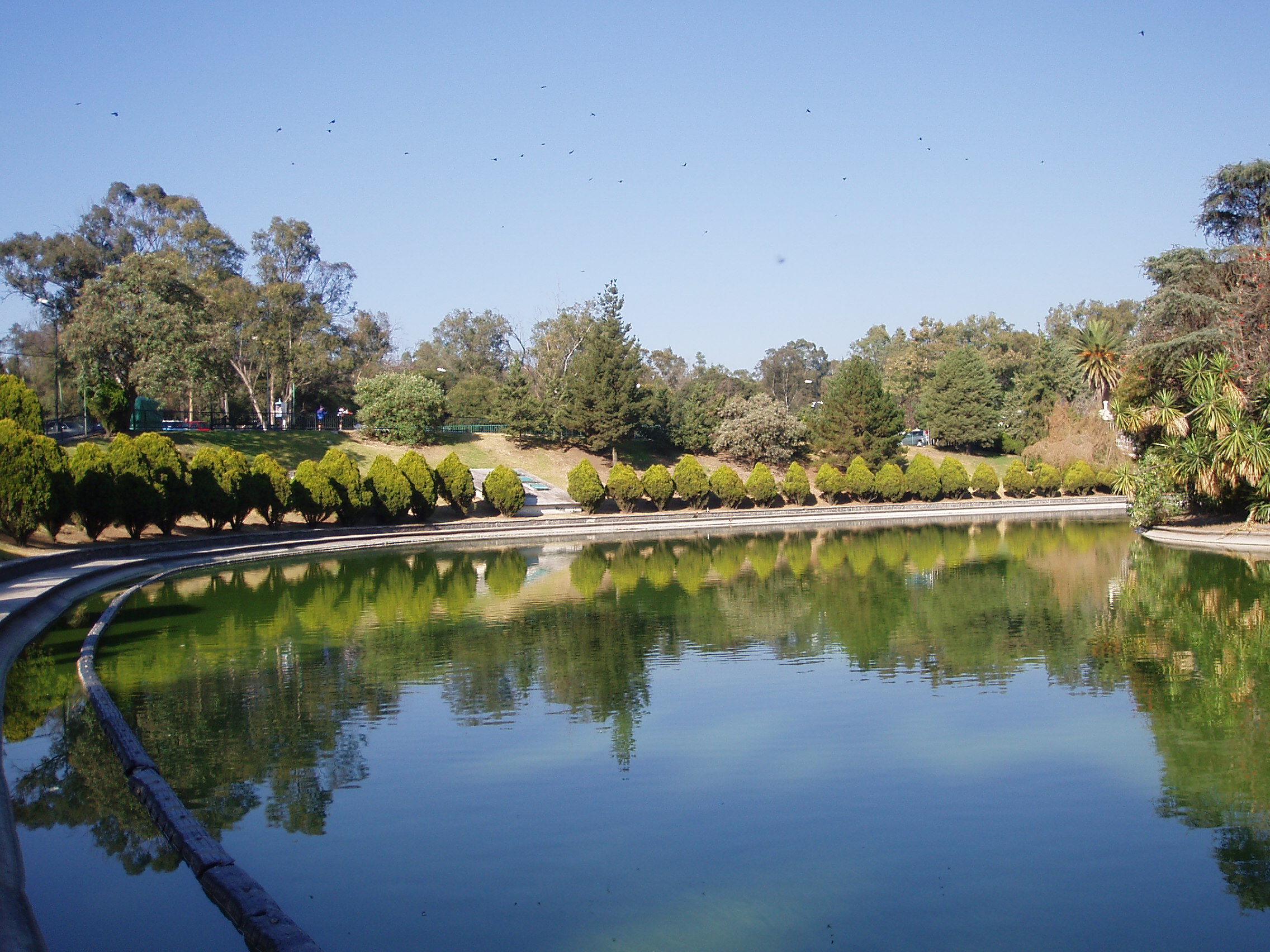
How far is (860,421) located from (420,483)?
25.1m

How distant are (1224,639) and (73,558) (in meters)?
22.2

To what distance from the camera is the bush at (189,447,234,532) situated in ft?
97.8

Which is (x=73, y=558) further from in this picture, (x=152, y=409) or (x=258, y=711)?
(x=152, y=409)

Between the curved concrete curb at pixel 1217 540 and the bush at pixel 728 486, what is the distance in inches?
759

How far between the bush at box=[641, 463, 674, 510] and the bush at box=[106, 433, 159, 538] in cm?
2133

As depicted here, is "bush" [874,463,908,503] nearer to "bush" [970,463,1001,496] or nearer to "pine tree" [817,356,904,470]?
"pine tree" [817,356,904,470]

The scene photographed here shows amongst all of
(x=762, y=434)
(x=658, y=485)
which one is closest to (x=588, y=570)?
(x=658, y=485)

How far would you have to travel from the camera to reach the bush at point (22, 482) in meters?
22.4

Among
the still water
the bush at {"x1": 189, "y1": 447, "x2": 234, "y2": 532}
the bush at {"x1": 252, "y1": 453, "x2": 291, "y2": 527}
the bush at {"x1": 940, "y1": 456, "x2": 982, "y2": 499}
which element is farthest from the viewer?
the bush at {"x1": 940, "y1": 456, "x2": 982, "y2": 499}

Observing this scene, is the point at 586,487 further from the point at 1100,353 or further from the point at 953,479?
the point at 1100,353

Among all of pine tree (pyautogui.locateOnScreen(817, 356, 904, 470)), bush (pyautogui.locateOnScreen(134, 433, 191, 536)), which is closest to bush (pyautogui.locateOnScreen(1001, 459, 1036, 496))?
pine tree (pyautogui.locateOnScreen(817, 356, 904, 470))

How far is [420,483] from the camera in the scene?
37.5 m

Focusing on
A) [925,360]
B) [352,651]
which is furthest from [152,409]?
[925,360]

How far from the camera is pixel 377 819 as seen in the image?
7430 mm
